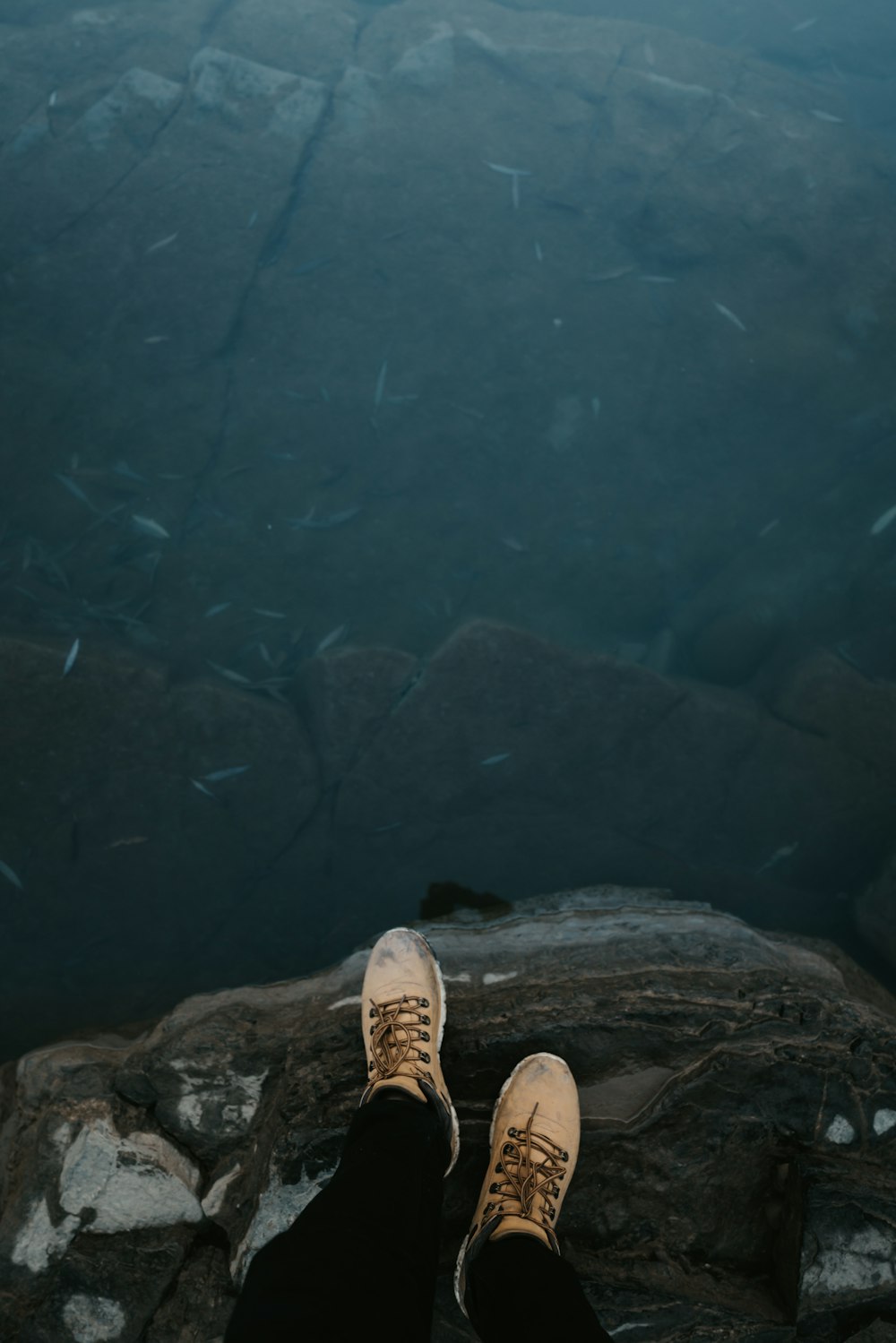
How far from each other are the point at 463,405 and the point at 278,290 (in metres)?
0.90

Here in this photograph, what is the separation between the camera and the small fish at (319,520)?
2.95 meters

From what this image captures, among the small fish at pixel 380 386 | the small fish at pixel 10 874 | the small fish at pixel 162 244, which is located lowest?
the small fish at pixel 10 874

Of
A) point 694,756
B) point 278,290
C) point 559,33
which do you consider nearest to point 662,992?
point 694,756

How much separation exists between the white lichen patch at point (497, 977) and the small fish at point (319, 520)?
5.51ft

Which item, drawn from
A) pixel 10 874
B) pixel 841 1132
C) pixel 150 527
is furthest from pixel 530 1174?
pixel 150 527

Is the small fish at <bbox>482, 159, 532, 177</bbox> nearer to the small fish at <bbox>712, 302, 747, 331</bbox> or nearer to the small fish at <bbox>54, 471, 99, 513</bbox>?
the small fish at <bbox>712, 302, 747, 331</bbox>

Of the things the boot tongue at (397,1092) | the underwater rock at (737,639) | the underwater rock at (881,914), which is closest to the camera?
the boot tongue at (397,1092)

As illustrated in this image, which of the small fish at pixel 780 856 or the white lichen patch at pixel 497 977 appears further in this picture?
the small fish at pixel 780 856

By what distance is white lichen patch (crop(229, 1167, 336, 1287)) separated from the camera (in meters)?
1.91

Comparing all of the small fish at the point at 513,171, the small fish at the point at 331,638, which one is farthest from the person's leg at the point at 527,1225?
the small fish at the point at 513,171

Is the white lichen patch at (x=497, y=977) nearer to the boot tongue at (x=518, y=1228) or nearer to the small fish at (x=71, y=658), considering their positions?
the boot tongue at (x=518, y=1228)

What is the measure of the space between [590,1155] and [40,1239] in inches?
56.5

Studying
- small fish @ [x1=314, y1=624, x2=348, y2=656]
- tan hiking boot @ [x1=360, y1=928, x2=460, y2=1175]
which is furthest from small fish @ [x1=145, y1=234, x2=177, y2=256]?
tan hiking boot @ [x1=360, y1=928, x2=460, y2=1175]

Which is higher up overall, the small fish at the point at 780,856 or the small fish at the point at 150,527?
the small fish at the point at 150,527
